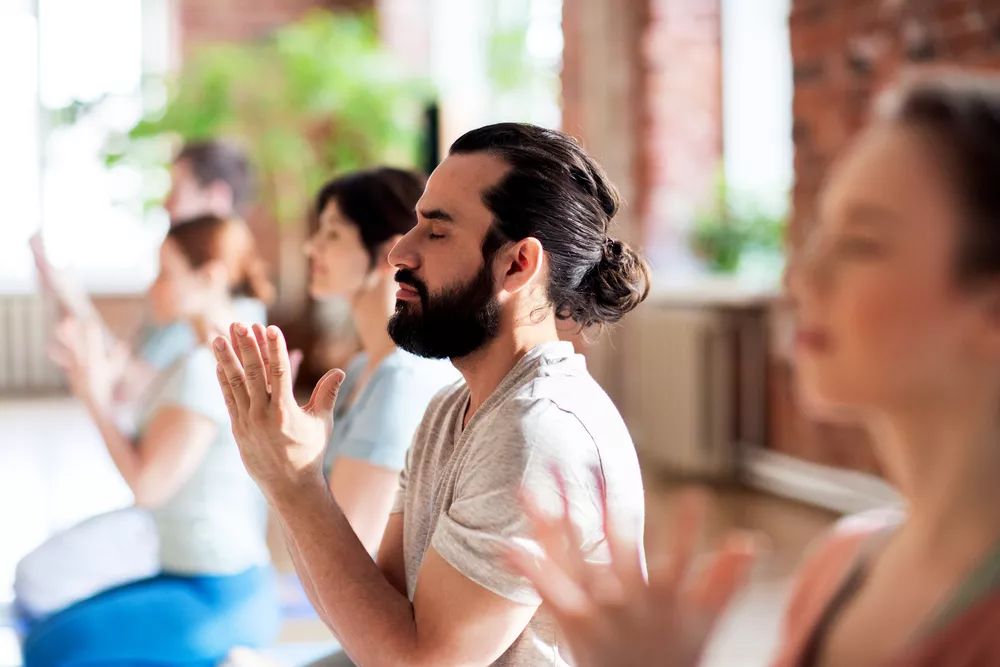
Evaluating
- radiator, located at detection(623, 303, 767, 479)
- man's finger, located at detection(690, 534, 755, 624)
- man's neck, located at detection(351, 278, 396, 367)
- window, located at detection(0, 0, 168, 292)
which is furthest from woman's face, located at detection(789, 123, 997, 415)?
window, located at detection(0, 0, 168, 292)

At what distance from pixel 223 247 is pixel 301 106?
5682 millimetres

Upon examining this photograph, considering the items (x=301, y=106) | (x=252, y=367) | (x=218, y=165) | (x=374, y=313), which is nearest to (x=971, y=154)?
(x=252, y=367)

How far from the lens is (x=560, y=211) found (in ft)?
4.79

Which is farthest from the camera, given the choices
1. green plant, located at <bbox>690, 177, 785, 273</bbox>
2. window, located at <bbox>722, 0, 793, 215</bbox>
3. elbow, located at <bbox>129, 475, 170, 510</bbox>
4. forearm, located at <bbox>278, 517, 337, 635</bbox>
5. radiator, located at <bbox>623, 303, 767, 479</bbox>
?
window, located at <bbox>722, 0, 793, 215</bbox>

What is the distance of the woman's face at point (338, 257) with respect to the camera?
2.17 metres

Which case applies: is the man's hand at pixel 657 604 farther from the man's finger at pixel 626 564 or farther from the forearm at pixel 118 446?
the forearm at pixel 118 446

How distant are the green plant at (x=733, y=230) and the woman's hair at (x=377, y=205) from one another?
4043mm

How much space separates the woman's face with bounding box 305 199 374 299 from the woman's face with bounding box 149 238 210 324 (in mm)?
648

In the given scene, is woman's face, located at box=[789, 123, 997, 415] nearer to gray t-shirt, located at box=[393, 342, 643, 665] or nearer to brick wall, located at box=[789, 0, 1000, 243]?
gray t-shirt, located at box=[393, 342, 643, 665]

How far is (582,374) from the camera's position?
146cm

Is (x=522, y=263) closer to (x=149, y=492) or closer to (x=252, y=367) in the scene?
(x=252, y=367)

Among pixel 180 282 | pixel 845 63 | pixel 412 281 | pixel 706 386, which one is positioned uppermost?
pixel 845 63

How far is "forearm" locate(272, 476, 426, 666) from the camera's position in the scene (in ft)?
4.32

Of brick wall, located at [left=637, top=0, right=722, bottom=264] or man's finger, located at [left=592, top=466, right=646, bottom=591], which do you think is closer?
man's finger, located at [left=592, top=466, right=646, bottom=591]
